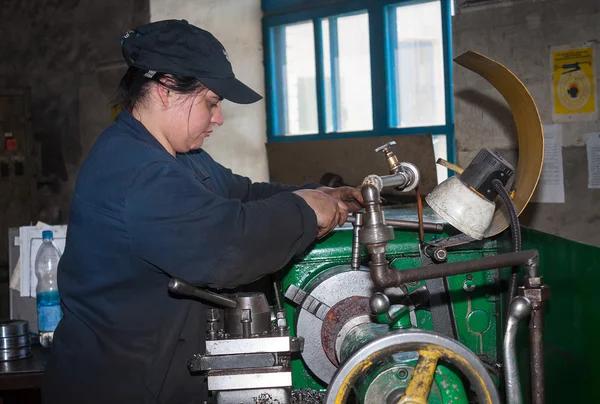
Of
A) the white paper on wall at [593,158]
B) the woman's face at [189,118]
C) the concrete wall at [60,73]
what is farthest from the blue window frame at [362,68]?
the woman's face at [189,118]

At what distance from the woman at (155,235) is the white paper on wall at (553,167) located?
184 cm

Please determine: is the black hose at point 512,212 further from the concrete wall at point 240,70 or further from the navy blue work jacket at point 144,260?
the concrete wall at point 240,70

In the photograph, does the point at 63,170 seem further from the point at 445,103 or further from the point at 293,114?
the point at 445,103

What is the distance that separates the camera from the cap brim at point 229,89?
5.59 ft

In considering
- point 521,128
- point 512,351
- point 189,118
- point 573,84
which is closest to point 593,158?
point 573,84

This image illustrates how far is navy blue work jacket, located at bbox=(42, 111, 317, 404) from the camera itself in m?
1.54

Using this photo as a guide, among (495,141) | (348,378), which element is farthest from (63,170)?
(348,378)

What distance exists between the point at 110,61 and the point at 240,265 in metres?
4.19

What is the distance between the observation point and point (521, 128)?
1.89 m

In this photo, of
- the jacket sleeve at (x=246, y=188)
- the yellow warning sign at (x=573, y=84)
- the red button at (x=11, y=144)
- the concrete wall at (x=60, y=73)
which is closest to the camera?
the jacket sleeve at (x=246, y=188)

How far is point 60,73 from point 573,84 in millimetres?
3901

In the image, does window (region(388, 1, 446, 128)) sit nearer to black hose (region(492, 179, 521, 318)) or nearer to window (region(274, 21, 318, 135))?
window (region(274, 21, 318, 135))

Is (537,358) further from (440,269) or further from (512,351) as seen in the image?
(440,269)

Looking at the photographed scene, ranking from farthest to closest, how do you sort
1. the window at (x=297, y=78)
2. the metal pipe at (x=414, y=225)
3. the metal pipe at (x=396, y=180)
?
the window at (x=297, y=78) < the metal pipe at (x=414, y=225) < the metal pipe at (x=396, y=180)
